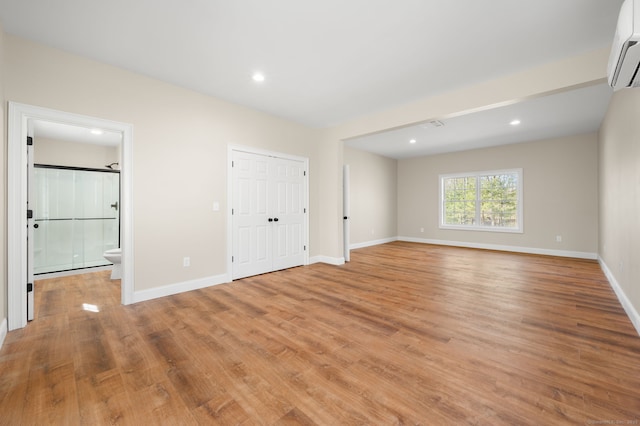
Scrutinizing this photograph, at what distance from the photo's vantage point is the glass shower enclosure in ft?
15.5

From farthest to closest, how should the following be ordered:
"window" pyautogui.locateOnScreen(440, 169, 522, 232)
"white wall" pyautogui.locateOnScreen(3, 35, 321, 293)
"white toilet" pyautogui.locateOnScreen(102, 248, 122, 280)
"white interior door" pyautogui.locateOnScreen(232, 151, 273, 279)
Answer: "window" pyautogui.locateOnScreen(440, 169, 522, 232), "white interior door" pyautogui.locateOnScreen(232, 151, 273, 279), "white toilet" pyautogui.locateOnScreen(102, 248, 122, 280), "white wall" pyautogui.locateOnScreen(3, 35, 321, 293)

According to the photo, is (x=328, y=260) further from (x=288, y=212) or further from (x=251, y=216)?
(x=251, y=216)

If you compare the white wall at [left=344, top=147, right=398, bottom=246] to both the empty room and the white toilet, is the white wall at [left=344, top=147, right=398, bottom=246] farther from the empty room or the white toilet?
the white toilet

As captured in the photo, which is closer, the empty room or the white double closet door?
the empty room

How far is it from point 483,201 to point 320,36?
22.0 ft

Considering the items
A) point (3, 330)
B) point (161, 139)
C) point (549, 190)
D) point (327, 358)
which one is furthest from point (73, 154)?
point (549, 190)

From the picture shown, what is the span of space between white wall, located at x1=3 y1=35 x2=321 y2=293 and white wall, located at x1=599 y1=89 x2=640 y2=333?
14.9 feet

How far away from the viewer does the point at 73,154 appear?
5285 mm

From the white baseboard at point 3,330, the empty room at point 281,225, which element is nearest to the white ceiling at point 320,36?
the empty room at point 281,225

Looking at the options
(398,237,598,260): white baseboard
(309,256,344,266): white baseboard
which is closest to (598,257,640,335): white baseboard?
(398,237,598,260): white baseboard

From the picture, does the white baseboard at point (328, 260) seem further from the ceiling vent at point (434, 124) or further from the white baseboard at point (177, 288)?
the ceiling vent at point (434, 124)

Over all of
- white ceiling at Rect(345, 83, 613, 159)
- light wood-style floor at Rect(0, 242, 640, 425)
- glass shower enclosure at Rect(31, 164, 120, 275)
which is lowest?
light wood-style floor at Rect(0, 242, 640, 425)

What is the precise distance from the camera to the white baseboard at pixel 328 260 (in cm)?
529

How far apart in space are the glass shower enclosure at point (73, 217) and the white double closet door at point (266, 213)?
3.10m
